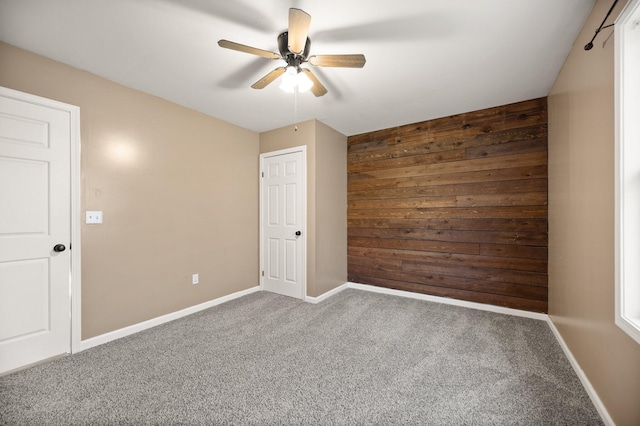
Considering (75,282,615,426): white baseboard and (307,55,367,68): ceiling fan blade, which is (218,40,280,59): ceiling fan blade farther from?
(75,282,615,426): white baseboard

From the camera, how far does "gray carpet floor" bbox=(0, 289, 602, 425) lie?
4.88 feet

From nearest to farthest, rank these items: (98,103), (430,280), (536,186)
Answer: (98,103), (536,186), (430,280)

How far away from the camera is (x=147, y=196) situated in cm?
264

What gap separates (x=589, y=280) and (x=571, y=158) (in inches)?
38.6

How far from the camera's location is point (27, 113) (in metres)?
1.93

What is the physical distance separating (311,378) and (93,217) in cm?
236

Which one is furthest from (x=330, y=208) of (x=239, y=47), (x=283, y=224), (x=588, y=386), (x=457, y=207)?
(x=588, y=386)

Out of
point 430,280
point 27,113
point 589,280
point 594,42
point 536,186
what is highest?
point 594,42

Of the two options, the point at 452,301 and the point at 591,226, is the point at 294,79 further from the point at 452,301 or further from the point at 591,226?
the point at 452,301

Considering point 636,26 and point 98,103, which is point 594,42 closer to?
point 636,26

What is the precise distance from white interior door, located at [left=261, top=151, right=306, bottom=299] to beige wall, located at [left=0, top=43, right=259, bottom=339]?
38 cm

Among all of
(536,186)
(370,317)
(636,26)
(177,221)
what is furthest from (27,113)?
(536,186)

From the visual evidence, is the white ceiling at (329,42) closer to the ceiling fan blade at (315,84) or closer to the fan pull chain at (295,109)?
the fan pull chain at (295,109)

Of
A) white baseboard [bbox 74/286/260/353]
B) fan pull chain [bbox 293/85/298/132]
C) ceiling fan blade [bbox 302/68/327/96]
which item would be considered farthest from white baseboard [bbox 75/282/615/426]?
ceiling fan blade [bbox 302/68/327/96]
